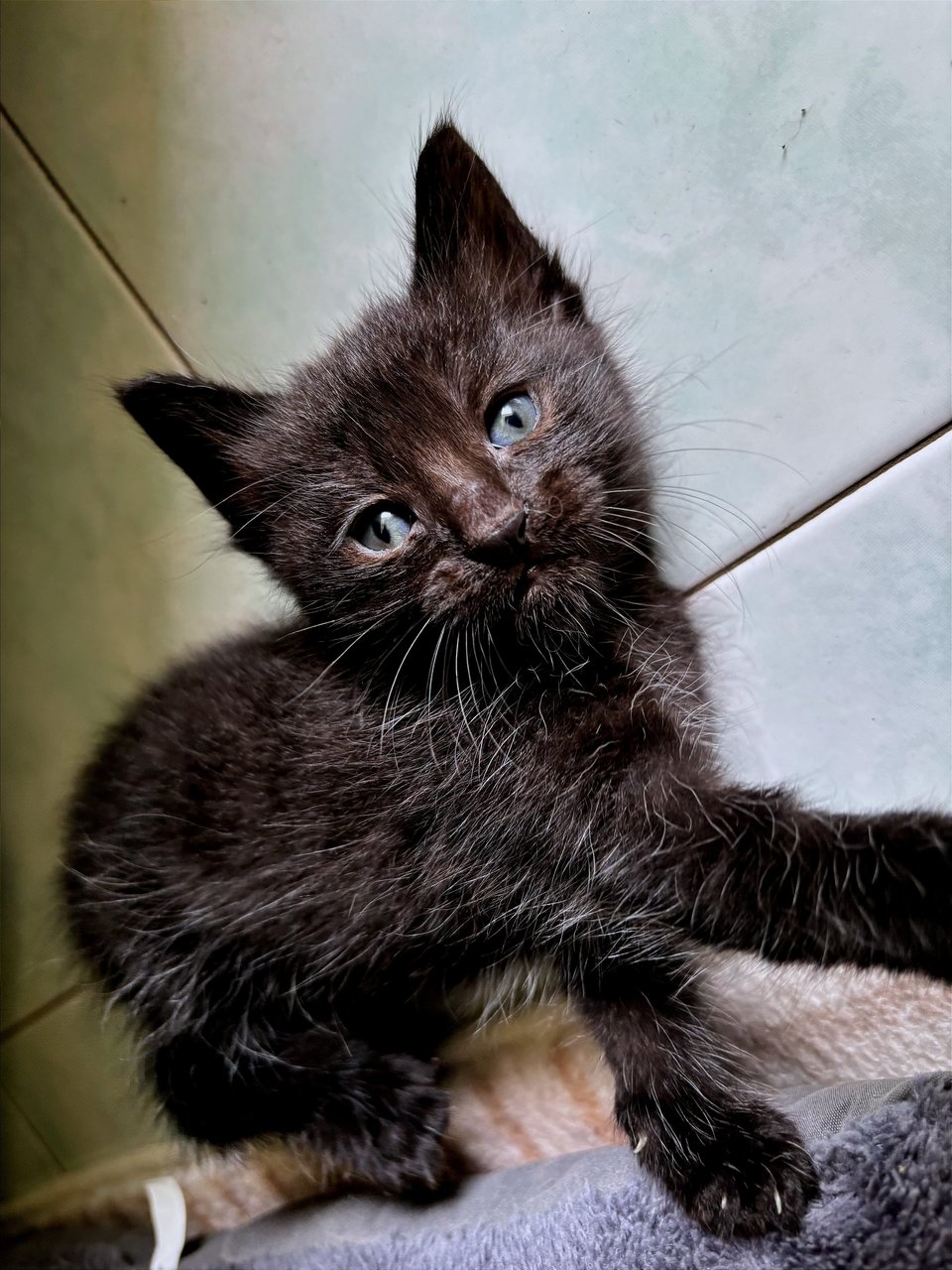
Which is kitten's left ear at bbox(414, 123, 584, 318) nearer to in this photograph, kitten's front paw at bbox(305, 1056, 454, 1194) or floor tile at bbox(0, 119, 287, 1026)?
floor tile at bbox(0, 119, 287, 1026)

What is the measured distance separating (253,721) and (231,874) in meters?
0.18

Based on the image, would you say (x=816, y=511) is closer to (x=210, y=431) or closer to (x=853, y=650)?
(x=853, y=650)

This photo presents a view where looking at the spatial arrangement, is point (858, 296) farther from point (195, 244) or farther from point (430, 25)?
point (195, 244)

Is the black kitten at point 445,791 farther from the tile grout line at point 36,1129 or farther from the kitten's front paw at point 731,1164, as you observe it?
the tile grout line at point 36,1129

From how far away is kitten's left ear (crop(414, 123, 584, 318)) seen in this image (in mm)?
1075

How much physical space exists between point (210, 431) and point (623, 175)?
603 millimetres

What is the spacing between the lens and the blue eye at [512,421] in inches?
39.9

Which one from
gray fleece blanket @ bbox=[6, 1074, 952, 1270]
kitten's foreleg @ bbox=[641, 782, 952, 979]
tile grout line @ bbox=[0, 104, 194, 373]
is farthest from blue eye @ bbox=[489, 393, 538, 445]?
gray fleece blanket @ bbox=[6, 1074, 952, 1270]

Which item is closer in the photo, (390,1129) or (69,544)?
(390,1129)

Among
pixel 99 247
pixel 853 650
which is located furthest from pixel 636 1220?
pixel 99 247

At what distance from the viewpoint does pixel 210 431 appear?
3.66 ft

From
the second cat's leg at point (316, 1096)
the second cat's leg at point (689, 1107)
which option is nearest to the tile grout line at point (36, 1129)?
the second cat's leg at point (316, 1096)

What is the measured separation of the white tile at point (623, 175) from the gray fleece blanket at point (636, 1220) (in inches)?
25.6

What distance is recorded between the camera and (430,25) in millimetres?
1266
